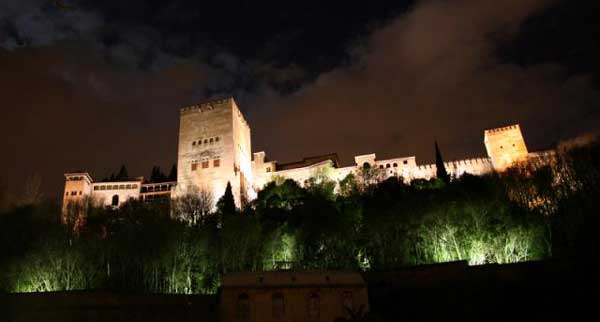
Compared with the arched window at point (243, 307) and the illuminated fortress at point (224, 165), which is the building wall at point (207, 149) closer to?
the illuminated fortress at point (224, 165)

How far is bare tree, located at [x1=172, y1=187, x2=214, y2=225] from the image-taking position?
148ft

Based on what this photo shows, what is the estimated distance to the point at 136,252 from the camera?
31.0m

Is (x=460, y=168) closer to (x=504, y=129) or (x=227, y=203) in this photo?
(x=504, y=129)

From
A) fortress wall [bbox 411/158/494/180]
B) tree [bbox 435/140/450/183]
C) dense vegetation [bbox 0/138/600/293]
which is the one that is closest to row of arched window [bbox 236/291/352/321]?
dense vegetation [bbox 0/138/600/293]

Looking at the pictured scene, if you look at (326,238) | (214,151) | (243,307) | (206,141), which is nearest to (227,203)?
(214,151)

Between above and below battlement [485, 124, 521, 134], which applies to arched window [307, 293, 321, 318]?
below

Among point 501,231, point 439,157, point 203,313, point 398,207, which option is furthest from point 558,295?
point 439,157

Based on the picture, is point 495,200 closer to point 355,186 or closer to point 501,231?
point 501,231

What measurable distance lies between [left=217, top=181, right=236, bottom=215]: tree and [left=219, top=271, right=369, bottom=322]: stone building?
16.5m

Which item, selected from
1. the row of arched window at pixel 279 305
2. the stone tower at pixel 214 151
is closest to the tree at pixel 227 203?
the stone tower at pixel 214 151

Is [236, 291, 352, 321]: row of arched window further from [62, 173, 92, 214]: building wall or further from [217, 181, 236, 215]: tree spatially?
[62, 173, 92, 214]: building wall

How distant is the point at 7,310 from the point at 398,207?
25484 millimetres

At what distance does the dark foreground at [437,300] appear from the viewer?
24.6 meters

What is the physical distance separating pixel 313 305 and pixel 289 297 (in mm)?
1492
